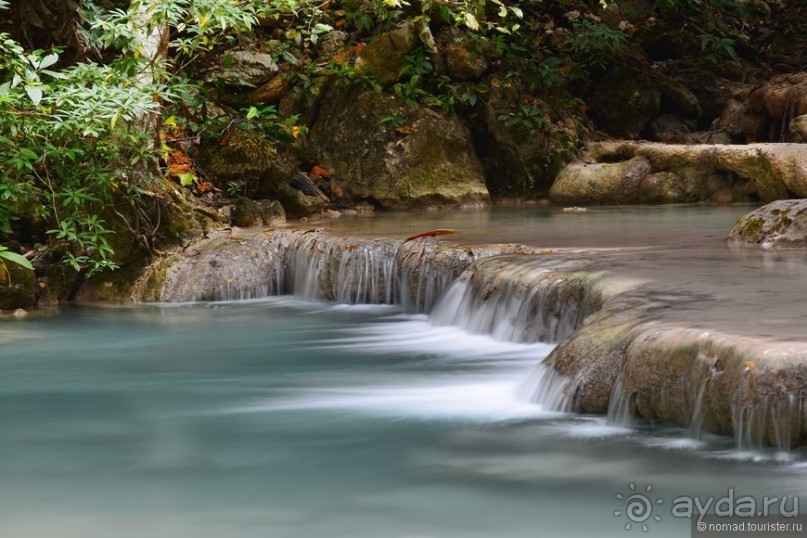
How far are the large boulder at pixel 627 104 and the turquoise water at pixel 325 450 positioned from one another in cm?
784

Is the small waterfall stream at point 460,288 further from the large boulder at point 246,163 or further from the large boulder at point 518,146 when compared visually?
the large boulder at point 518,146

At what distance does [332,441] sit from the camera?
4.90 meters

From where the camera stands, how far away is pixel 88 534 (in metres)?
3.80

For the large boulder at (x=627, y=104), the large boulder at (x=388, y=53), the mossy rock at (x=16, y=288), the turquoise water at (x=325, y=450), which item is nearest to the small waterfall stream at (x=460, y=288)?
the turquoise water at (x=325, y=450)

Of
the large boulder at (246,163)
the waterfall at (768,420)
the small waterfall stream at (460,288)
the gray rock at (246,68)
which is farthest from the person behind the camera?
the gray rock at (246,68)

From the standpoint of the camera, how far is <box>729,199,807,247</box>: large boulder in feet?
25.8

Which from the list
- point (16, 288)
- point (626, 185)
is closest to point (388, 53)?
point (626, 185)

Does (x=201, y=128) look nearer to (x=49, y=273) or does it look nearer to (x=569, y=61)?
(x=49, y=273)

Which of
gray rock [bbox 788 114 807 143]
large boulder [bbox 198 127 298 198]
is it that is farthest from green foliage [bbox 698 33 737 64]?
large boulder [bbox 198 127 298 198]

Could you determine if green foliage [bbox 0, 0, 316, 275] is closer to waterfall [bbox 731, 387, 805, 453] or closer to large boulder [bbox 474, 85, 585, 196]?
large boulder [bbox 474, 85, 585, 196]

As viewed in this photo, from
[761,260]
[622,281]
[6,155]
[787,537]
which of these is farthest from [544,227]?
[787,537]

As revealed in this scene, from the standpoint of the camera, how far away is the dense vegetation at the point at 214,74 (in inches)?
340

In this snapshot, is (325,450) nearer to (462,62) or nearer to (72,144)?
(72,144)

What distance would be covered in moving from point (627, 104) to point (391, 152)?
11.3 feet
